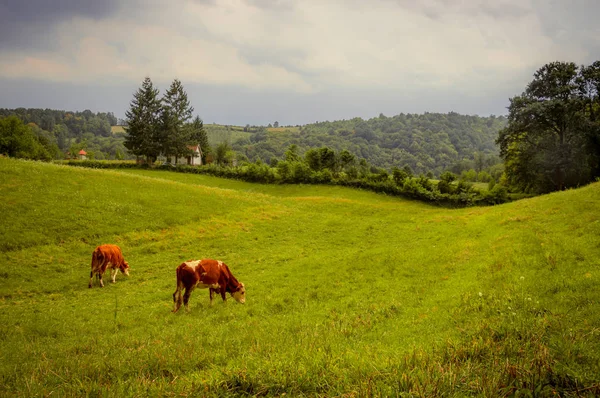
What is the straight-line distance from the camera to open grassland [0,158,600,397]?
3.47 meters

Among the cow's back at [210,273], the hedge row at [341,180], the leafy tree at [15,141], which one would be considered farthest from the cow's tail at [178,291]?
the leafy tree at [15,141]

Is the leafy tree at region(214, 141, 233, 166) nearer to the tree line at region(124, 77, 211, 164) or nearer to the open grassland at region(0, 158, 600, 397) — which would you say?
the tree line at region(124, 77, 211, 164)

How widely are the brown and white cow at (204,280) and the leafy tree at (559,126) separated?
4965 centimetres

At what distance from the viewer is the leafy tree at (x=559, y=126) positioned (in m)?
43.4

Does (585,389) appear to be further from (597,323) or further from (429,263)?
(429,263)

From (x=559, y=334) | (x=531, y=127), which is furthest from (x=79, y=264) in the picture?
(x=531, y=127)

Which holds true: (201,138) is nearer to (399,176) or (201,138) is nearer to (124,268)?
(399,176)

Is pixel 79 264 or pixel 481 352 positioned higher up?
pixel 481 352

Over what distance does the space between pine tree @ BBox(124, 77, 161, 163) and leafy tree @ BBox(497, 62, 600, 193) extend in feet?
239

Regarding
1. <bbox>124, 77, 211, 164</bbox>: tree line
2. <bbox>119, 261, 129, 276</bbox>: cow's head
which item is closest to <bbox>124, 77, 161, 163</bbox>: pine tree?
<bbox>124, 77, 211, 164</bbox>: tree line

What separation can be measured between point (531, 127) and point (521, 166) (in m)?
7.16

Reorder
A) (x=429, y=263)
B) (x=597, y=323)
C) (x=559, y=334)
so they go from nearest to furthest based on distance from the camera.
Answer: (x=559, y=334), (x=597, y=323), (x=429, y=263)

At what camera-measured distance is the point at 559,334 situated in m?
4.61

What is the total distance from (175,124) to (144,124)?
7205 millimetres
